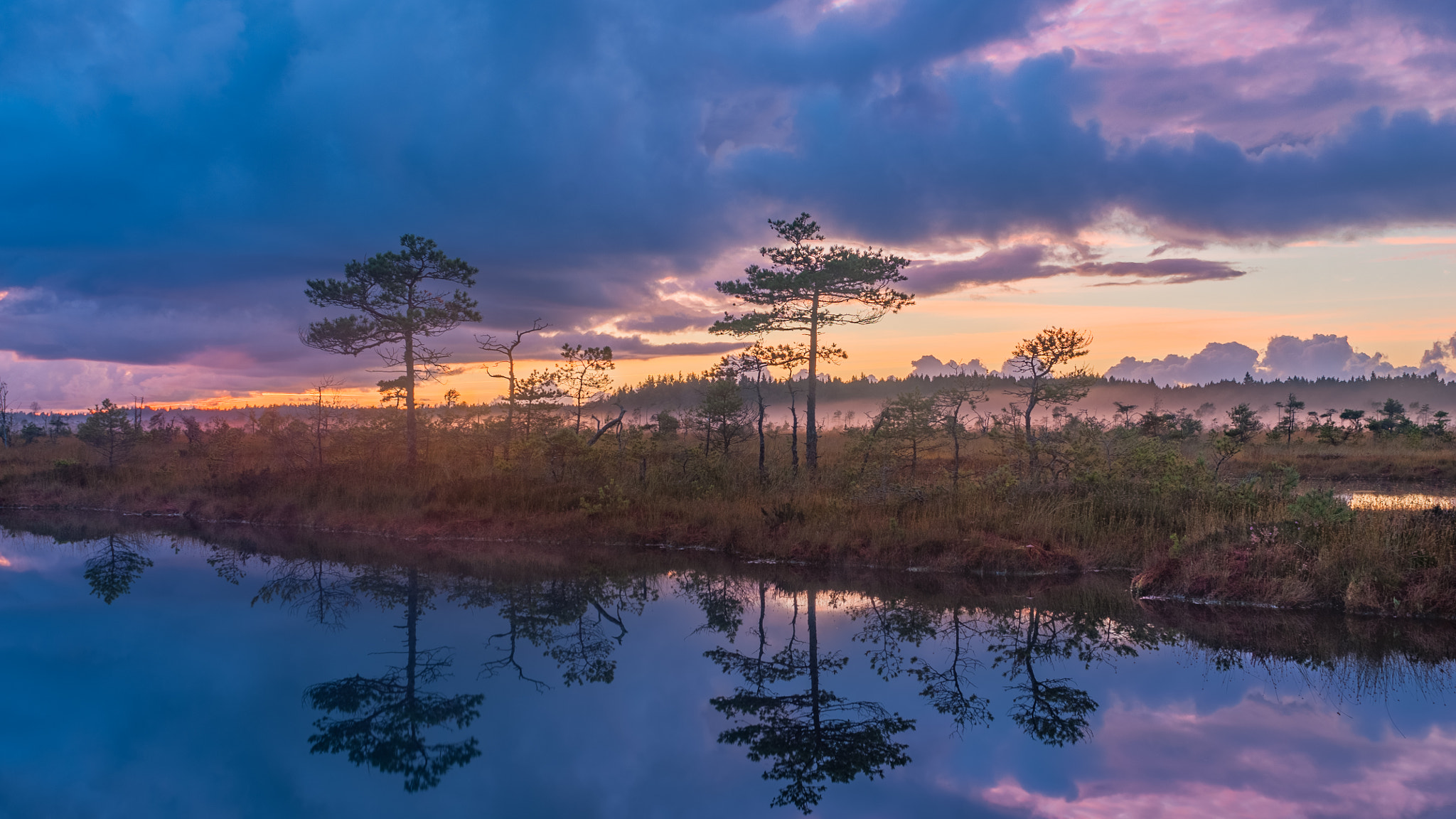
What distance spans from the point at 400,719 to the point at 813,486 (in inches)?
571

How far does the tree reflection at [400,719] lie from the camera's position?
7.27 meters

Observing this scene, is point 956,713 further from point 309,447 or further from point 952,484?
point 309,447

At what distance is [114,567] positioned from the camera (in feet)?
57.3

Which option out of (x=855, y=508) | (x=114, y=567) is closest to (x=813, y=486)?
(x=855, y=508)

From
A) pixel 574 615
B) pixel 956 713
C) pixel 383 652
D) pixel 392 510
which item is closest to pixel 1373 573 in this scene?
pixel 956 713

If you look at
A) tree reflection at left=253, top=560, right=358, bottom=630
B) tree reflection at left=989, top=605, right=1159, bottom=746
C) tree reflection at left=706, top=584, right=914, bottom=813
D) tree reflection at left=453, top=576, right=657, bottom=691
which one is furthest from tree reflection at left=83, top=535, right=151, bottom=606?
tree reflection at left=989, top=605, right=1159, bottom=746

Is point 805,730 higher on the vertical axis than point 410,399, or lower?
lower

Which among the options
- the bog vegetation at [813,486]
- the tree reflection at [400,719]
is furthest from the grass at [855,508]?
the tree reflection at [400,719]

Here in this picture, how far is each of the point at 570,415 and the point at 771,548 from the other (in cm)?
1305

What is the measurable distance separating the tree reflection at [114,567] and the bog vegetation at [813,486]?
12.5 feet

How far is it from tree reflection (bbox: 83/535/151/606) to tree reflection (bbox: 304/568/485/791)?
8.52 m

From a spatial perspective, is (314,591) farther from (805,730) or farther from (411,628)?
(805,730)

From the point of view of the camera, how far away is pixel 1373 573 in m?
11.6

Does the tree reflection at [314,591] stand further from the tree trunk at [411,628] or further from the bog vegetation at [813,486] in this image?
the bog vegetation at [813,486]
